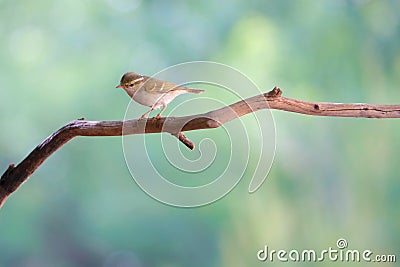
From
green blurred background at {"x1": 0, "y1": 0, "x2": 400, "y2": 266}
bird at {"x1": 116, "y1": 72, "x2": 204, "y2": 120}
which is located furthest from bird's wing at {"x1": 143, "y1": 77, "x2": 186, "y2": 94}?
green blurred background at {"x1": 0, "y1": 0, "x2": 400, "y2": 266}

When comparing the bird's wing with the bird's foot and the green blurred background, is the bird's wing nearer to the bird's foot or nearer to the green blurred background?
the bird's foot

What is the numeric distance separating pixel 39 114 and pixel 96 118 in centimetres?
17

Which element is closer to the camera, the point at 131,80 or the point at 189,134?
the point at 131,80

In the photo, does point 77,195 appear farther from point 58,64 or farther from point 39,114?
point 58,64

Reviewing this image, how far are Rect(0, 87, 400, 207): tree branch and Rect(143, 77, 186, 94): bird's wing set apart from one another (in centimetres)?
6

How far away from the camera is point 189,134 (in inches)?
69.5

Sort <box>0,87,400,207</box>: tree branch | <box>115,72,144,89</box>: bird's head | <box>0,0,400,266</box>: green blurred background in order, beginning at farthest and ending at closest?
1. <box>0,0,400,266</box>: green blurred background
2. <box>115,72,144,89</box>: bird's head
3. <box>0,87,400,207</box>: tree branch

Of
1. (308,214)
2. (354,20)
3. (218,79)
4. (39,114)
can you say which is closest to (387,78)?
(354,20)

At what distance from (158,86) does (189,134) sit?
557 mm

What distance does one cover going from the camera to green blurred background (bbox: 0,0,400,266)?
5.78 ft

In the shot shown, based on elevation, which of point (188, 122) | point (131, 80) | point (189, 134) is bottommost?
point (188, 122)

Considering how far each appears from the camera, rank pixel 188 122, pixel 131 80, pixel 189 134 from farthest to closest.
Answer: pixel 189 134 → pixel 131 80 → pixel 188 122

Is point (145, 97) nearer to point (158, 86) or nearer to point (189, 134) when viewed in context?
point (158, 86)

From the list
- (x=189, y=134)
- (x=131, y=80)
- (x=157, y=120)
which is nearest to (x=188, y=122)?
(x=157, y=120)
